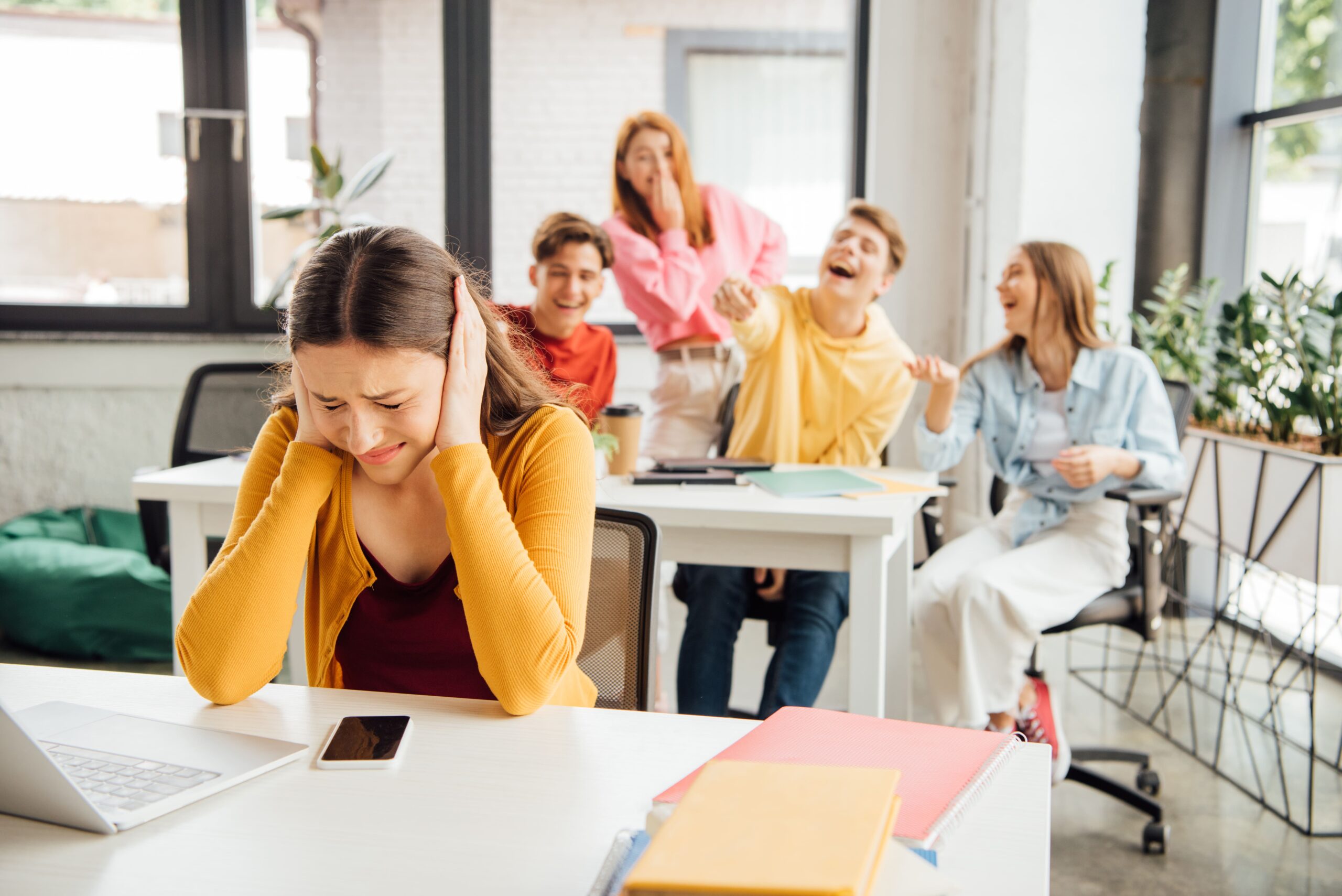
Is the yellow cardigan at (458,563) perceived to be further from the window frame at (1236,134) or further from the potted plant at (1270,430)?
the window frame at (1236,134)

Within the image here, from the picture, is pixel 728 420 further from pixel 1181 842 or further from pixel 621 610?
pixel 621 610

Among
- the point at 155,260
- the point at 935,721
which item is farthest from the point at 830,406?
the point at 155,260

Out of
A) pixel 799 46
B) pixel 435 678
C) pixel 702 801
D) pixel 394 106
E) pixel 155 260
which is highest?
pixel 799 46

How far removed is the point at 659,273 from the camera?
295 cm

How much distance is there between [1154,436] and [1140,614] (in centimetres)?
41

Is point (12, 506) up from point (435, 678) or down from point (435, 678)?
down

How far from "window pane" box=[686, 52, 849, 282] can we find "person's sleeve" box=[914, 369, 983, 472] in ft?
5.11

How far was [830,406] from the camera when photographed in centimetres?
254

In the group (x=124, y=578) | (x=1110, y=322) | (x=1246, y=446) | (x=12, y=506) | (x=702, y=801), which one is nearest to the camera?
(x=702, y=801)

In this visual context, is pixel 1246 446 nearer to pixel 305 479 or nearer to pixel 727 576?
pixel 727 576

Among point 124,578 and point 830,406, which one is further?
point 124,578

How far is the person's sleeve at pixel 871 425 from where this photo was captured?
2.53 m

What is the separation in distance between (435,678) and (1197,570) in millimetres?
3018

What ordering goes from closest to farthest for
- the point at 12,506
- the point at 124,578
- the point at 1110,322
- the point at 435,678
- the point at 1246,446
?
1. the point at 435,678
2. the point at 1246,446
3. the point at 124,578
4. the point at 1110,322
5. the point at 12,506
